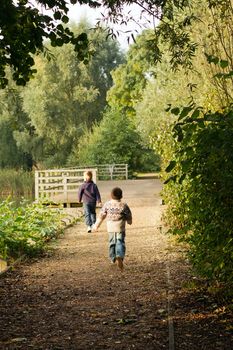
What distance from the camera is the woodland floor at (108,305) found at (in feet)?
19.8

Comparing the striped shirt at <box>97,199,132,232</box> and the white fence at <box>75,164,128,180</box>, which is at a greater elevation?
the striped shirt at <box>97,199,132,232</box>

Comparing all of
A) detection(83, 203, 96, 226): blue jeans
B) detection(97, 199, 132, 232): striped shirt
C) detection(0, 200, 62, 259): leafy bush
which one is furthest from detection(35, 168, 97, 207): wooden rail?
detection(97, 199, 132, 232): striped shirt

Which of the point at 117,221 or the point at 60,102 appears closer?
the point at 117,221

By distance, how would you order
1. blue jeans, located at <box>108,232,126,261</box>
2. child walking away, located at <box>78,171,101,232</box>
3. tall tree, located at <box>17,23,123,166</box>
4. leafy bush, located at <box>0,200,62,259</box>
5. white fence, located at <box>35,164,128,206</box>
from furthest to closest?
tall tree, located at <box>17,23,123,166</box> < white fence, located at <box>35,164,128,206</box> < child walking away, located at <box>78,171,101,232</box> < leafy bush, located at <box>0,200,62,259</box> < blue jeans, located at <box>108,232,126,261</box>

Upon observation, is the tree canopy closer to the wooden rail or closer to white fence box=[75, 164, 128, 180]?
the wooden rail

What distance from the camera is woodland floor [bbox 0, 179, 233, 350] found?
238 inches

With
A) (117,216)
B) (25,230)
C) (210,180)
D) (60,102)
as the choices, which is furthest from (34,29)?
(60,102)

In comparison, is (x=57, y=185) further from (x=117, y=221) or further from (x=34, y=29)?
(x=34, y=29)

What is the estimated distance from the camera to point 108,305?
7.57 metres

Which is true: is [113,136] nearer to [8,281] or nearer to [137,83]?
[137,83]

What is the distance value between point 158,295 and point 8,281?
2.46m

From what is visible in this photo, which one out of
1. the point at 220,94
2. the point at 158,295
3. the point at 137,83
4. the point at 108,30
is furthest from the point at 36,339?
the point at 137,83

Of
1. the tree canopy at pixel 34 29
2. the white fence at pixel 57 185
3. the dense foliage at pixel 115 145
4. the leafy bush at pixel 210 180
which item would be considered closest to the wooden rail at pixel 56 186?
the white fence at pixel 57 185

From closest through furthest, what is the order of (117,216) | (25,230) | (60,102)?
(117,216)
(25,230)
(60,102)
